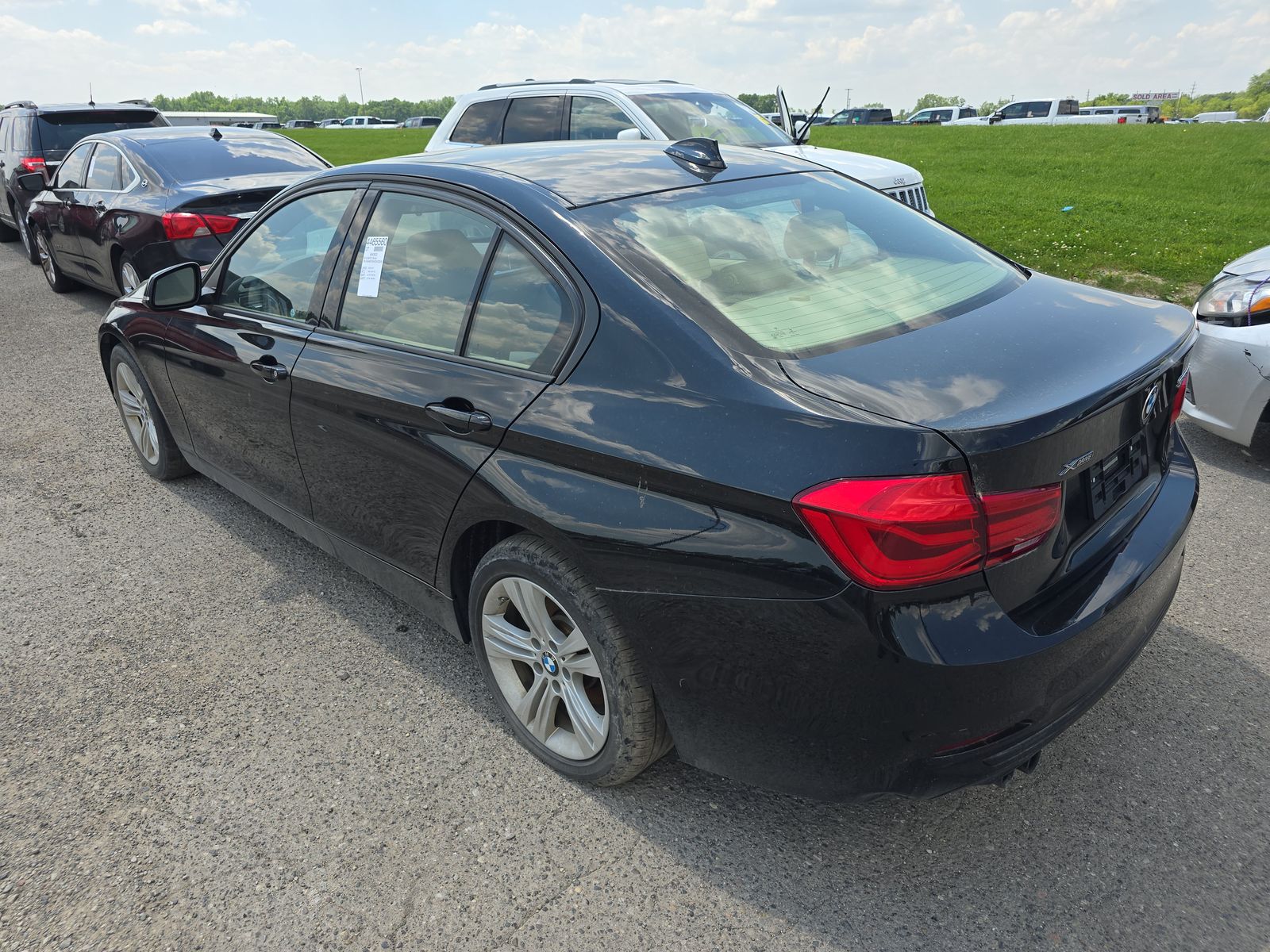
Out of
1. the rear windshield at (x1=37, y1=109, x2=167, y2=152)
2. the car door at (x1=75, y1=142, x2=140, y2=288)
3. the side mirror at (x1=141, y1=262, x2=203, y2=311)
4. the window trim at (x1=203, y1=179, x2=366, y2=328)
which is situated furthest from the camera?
the rear windshield at (x1=37, y1=109, x2=167, y2=152)

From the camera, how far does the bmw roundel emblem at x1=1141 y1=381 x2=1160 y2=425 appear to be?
2393mm

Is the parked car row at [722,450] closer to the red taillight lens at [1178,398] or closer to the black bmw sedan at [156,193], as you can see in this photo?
the red taillight lens at [1178,398]

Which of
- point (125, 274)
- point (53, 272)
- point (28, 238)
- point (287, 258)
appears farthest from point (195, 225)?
point (28, 238)

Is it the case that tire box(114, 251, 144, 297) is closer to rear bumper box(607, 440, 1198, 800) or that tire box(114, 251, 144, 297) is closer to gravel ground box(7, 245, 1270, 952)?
gravel ground box(7, 245, 1270, 952)

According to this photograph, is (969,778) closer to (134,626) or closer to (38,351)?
(134,626)

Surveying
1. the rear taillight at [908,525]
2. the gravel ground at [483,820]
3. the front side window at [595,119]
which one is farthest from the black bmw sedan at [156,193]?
the rear taillight at [908,525]

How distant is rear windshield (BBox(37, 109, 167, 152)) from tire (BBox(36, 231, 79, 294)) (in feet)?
7.20

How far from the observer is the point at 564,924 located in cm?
231

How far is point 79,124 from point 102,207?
502cm

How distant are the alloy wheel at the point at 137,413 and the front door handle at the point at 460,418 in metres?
2.78

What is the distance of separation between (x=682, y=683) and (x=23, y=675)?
262cm

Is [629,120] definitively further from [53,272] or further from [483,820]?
[483,820]

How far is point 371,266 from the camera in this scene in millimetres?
3203

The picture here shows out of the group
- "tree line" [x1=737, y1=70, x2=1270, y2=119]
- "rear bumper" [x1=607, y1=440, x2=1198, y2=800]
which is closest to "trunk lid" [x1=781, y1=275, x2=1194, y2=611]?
"rear bumper" [x1=607, y1=440, x2=1198, y2=800]
